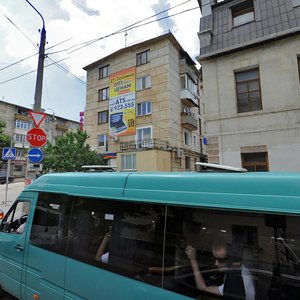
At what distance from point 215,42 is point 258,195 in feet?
35.9

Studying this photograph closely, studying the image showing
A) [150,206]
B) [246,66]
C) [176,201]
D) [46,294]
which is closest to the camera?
[176,201]

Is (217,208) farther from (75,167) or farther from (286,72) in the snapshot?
(75,167)

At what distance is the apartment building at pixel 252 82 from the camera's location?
31.4 ft

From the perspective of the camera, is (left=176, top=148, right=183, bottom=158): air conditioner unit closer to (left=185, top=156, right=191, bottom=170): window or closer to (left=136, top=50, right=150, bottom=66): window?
(left=185, top=156, right=191, bottom=170): window

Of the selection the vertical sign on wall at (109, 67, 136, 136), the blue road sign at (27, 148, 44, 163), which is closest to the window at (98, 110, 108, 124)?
the vertical sign on wall at (109, 67, 136, 136)

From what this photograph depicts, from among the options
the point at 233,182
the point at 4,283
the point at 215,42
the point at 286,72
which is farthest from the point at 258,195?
the point at 215,42

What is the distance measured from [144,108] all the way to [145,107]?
15 cm

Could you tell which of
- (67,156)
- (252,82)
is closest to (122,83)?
(67,156)

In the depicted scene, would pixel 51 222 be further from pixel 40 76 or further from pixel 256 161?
pixel 256 161

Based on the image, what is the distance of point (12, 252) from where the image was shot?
3.94 m

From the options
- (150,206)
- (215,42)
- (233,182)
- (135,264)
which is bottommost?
(135,264)

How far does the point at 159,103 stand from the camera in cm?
2423

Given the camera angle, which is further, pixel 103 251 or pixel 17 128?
pixel 17 128

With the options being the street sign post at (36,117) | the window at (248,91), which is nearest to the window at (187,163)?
the window at (248,91)
